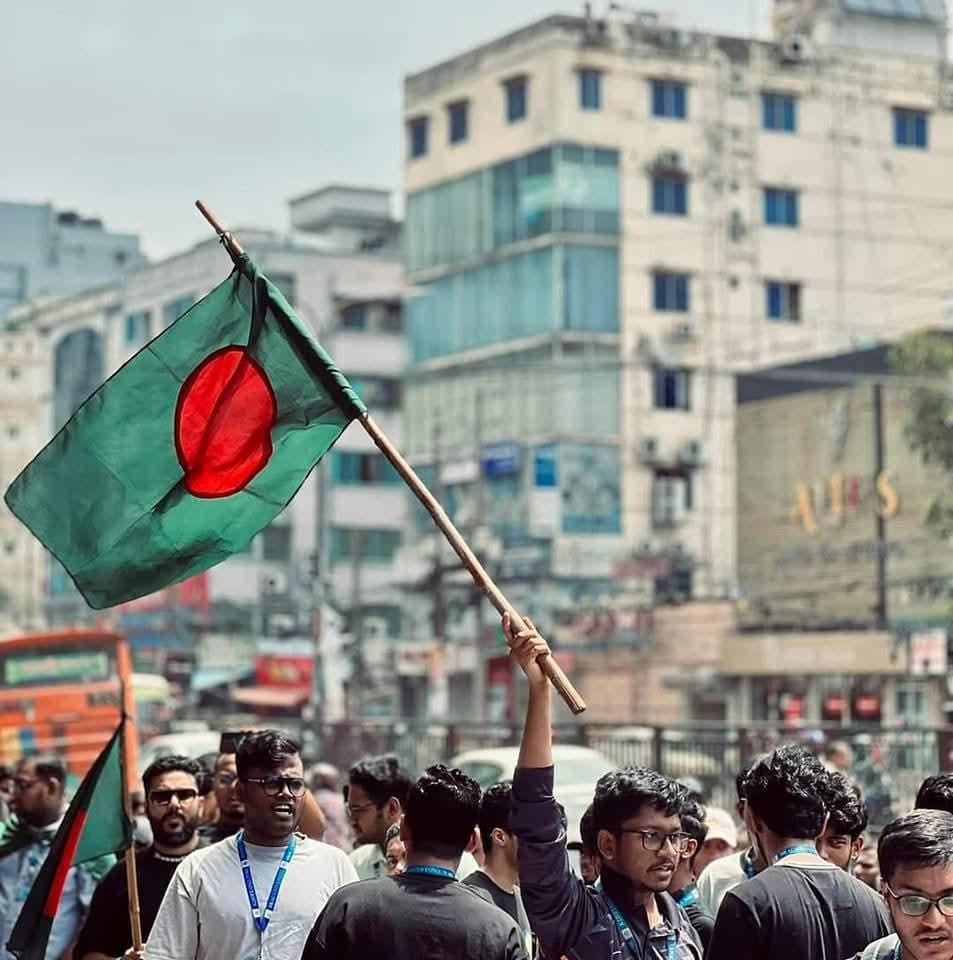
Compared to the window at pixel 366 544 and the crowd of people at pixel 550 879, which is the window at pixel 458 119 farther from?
the crowd of people at pixel 550 879

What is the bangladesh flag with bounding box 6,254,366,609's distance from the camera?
7.11 meters

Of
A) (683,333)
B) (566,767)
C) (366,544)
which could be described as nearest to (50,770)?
(566,767)

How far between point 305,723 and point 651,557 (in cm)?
3547

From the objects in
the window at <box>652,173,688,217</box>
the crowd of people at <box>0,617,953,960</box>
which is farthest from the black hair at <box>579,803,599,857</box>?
the window at <box>652,173,688,217</box>

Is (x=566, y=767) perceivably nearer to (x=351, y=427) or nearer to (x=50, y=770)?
(x=50, y=770)

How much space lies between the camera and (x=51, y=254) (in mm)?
103500

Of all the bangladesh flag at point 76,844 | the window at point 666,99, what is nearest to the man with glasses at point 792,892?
the bangladesh flag at point 76,844

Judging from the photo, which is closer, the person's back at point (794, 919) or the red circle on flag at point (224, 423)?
the person's back at point (794, 919)

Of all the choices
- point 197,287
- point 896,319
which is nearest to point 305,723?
point 896,319

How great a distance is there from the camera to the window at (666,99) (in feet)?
230

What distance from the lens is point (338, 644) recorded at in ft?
191

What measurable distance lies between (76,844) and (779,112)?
66667 mm

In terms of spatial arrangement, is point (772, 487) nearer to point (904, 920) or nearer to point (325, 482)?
point (325, 482)

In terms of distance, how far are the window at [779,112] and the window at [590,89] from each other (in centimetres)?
585
